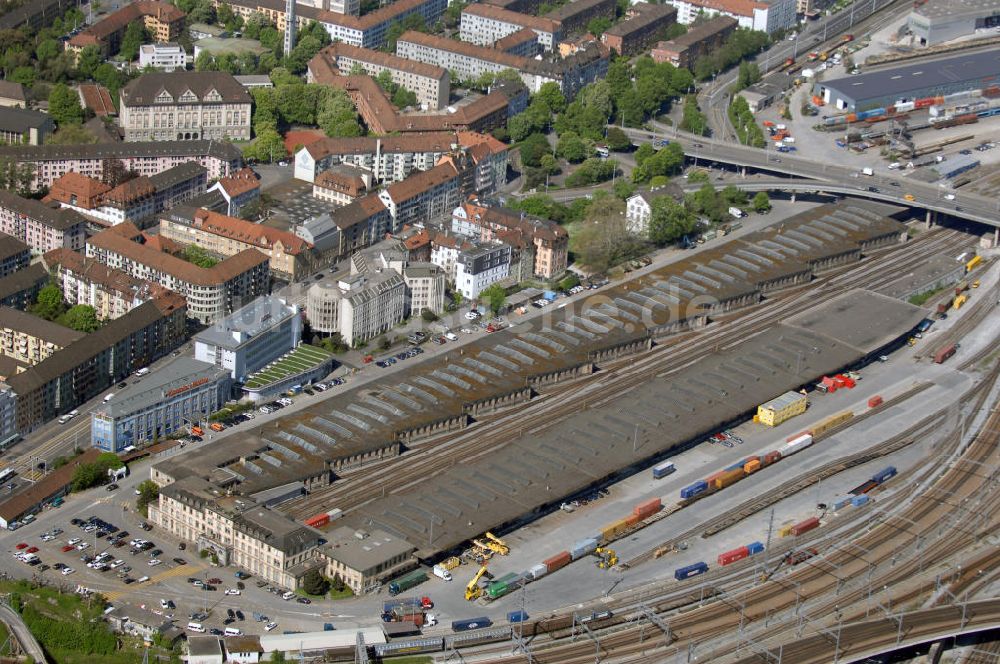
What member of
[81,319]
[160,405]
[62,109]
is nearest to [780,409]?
[160,405]

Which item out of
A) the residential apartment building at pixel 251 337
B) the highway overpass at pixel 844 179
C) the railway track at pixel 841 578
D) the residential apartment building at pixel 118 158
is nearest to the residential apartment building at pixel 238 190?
the residential apartment building at pixel 118 158

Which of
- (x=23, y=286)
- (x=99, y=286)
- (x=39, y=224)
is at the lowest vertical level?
(x=23, y=286)

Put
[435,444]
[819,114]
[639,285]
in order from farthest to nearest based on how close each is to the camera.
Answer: [819,114]
[639,285]
[435,444]

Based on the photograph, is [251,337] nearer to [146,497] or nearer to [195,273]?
[195,273]

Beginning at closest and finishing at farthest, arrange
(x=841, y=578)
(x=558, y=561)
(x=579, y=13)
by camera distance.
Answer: (x=841, y=578)
(x=558, y=561)
(x=579, y=13)

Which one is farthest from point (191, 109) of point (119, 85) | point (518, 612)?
point (518, 612)

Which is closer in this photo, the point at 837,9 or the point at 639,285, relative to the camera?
the point at 639,285

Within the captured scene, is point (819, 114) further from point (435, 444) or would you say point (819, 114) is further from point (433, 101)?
point (435, 444)
